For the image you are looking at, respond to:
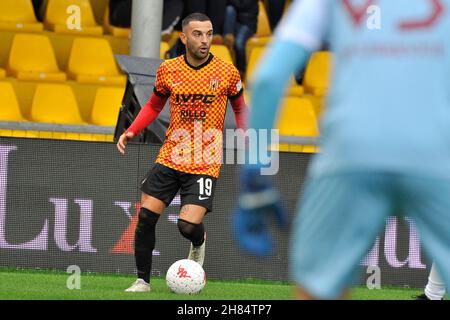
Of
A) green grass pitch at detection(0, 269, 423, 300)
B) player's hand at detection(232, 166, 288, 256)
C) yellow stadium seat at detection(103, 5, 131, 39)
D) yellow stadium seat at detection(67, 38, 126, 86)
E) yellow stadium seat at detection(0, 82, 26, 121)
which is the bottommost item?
green grass pitch at detection(0, 269, 423, 300)

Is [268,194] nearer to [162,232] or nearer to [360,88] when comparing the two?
[360,88]

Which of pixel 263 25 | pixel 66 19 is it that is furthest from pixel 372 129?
pixel 263 25

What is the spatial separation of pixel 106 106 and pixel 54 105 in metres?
0.61

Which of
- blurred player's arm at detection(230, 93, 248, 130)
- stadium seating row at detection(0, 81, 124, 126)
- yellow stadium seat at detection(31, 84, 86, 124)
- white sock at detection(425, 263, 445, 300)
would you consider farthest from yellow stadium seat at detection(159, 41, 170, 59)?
white sock at detection(425, 263, 445, 300)

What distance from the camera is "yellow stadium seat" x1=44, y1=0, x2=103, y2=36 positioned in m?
15.6

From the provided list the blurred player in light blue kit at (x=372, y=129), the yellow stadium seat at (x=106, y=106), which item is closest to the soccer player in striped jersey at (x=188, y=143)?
the yellow stadium seat at (x=106, y=106)

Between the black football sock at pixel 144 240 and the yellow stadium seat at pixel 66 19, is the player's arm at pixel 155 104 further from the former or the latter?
the yellow stadium seat at pixel 66 19

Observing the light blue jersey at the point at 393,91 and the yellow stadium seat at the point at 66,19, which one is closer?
the light blue jersey at the point at 393,91

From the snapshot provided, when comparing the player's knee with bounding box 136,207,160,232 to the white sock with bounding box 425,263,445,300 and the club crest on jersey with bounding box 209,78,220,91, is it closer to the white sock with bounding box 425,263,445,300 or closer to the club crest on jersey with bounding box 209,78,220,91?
the club crest on jersey with bounding box 209,78,220,91

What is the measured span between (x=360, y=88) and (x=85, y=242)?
7353mm

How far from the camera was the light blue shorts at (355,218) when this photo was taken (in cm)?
361

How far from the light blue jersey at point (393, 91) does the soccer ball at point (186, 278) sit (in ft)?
17.4
